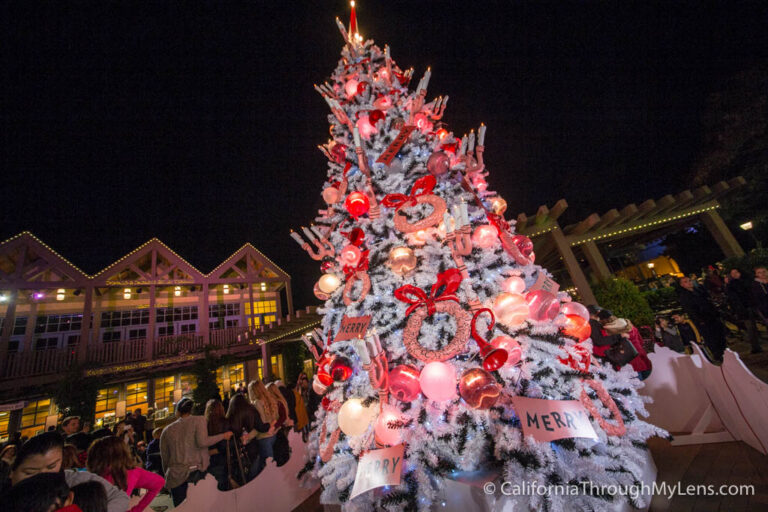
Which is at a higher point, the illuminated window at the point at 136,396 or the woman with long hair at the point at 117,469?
the illuminated window at the point at 136,396

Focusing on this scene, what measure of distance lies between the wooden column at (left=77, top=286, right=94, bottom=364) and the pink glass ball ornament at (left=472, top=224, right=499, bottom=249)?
55.8 feet

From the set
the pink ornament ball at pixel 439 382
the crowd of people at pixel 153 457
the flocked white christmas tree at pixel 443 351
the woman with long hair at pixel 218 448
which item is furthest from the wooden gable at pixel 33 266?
the pink ornament ball at pixel 439 382

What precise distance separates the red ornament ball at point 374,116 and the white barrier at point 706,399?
4.45m

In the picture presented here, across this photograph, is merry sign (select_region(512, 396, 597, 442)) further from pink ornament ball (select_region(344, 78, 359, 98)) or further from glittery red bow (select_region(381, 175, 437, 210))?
pink ornament ball (select_region(344, 78, 359, 98))

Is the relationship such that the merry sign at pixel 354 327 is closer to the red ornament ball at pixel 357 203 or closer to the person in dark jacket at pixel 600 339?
the red ornament ball at pixel 357 203

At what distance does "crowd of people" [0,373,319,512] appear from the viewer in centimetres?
135

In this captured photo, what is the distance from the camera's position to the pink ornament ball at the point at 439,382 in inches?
76.1

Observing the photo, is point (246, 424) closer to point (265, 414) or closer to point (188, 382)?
point (265, 414)

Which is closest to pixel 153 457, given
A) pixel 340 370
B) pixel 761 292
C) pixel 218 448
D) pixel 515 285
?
pixel 218 448

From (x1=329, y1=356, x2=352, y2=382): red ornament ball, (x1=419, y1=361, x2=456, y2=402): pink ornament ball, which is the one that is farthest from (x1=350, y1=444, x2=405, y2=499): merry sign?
(x1=329, y1=356, x2=352, y2=382): red ornament ball

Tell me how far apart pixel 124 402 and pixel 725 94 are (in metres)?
30.1

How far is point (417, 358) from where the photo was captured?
7.30ft

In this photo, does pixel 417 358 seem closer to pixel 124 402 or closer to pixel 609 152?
pixel 609 152

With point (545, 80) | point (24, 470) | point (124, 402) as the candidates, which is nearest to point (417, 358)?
point (24, 470)
